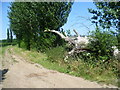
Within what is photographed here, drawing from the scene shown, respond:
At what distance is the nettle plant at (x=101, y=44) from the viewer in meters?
6.62

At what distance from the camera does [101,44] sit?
6902mm

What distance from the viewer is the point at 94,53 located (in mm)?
7500

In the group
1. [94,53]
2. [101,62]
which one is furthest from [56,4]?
[101,62]

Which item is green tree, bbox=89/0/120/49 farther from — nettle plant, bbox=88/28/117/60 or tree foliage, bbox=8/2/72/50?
tree foliage, bbox=8/2/72/50

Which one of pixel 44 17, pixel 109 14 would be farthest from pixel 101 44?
pixel 44 17

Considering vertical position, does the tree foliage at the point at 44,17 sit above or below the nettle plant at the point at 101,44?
above

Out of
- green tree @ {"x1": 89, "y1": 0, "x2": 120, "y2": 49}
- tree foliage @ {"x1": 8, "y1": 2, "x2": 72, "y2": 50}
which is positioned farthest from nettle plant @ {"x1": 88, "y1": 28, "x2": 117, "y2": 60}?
tree foliage @ {"x1": 8, "y1": 2, "x2": 72, "y2": 50}

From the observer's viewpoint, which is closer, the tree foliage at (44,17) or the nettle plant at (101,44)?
the nettle plant at (101,44)

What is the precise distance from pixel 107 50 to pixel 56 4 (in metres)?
7.44

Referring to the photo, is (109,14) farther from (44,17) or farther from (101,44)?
(44,17)

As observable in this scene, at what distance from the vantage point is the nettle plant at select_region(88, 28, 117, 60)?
6621mm

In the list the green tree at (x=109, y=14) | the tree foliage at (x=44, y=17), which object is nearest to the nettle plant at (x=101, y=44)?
the green tree at (x=109, y=14)

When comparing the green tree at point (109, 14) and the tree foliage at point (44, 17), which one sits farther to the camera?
the tree foliage at point (44, 17)

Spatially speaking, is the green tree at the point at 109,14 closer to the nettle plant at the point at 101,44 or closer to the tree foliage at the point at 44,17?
the nettle plant at the point at 101,44
